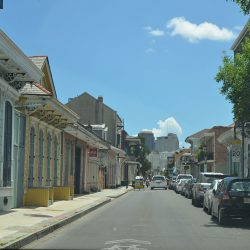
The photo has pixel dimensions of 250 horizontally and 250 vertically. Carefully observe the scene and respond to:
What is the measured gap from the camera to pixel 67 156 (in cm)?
3469

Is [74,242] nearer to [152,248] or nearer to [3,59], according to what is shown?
[152,248]

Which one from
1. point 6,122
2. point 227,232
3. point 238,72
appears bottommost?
point 227,232

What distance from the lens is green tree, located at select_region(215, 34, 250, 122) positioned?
18.9 meters

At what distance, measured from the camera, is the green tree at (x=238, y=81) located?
18.9 m

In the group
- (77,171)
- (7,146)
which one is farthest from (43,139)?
(77,171)

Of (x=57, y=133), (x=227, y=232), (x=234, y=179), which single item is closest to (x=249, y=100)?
(x=234, y=179)

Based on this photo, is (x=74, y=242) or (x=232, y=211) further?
(x=232, y=211)

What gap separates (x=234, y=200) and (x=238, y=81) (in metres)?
4.31

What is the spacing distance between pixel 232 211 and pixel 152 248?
5.89 metres

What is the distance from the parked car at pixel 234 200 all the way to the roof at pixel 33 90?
7.90m

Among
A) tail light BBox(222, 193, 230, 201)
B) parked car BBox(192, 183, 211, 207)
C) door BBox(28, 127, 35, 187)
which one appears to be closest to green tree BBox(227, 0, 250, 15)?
tail light BBox(222, 193, 230, 201)

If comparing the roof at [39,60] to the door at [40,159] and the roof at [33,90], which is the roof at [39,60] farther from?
the roof at [33,90]

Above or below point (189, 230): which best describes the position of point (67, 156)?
above

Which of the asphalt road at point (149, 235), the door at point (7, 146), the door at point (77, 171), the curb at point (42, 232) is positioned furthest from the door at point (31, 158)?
the door at point (77, 171)
